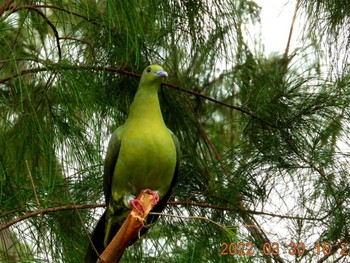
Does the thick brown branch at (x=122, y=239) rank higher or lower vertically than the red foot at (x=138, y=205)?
lower

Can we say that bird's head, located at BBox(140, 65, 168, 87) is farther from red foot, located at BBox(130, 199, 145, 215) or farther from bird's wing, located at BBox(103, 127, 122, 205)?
red foot, located at BBox(130, 199, 145, 215)

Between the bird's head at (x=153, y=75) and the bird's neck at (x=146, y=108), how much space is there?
0.03 metres

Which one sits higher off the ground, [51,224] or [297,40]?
[297,40]

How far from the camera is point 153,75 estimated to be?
2.74 metres

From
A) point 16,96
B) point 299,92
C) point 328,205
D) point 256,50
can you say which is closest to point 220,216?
point 328,205

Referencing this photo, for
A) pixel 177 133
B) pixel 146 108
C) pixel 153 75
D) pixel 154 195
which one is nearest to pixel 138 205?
pixel 154 195

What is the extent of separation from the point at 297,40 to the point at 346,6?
41 centimetres

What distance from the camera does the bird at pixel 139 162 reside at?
103 inches

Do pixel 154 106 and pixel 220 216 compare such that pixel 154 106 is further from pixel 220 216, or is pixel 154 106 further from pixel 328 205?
pixel 328 205

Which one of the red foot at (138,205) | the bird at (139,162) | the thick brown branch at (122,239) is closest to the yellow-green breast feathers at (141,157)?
the bird at (139,162)

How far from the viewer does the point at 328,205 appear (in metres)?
2.78

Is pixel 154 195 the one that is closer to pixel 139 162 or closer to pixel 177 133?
pixel 139 162

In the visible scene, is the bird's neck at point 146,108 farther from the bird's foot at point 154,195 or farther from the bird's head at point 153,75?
the bird's foot at point 154,195

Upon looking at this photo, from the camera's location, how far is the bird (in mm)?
2627
